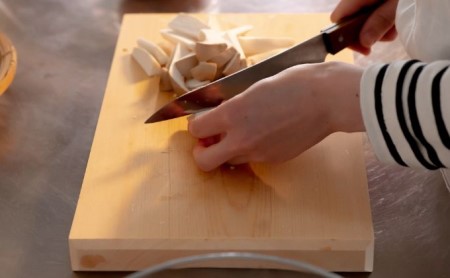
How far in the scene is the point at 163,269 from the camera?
54cm

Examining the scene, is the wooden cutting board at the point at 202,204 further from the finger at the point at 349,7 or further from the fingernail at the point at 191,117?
the finger at the point at 349,7

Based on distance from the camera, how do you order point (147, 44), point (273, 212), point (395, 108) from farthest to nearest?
point (147, 44)
point (273, 212)
point (395, 108)

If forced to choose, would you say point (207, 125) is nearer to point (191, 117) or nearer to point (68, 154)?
point (191, 117)

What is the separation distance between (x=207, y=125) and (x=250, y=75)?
0.29 feet

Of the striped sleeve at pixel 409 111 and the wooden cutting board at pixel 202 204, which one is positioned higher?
the striped sleeve at pixel 409 111

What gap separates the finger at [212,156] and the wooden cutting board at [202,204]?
13 millimetres

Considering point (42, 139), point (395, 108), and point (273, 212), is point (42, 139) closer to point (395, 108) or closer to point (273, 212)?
point (273, 212)

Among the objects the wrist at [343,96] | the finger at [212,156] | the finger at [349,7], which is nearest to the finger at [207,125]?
the finger at [212,156]

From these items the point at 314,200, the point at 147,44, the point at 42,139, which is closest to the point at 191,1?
the point at 147,44

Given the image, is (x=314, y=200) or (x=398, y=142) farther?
(x=314, y=200)

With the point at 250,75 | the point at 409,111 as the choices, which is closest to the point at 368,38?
the point at 250,75

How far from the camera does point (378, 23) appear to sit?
0.96 meters

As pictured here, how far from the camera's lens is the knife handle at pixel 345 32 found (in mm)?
925

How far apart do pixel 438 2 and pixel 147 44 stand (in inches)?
16.1
